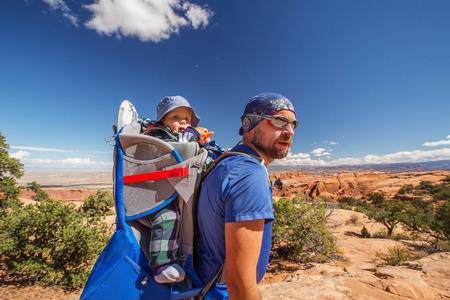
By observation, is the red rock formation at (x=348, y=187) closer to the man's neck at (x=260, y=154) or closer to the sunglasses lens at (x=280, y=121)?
the man's neck at (x=260, y=154)

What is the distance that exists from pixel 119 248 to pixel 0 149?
1608cm

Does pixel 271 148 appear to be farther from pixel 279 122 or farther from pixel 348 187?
pixel 348 187

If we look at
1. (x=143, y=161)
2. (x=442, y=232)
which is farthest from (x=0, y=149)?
(x=442, y=232)

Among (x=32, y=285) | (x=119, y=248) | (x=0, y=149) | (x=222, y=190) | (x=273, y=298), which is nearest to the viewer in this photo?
(x=222, y=190)

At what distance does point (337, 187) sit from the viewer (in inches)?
2030

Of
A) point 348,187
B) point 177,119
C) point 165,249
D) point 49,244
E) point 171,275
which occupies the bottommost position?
point 348,187

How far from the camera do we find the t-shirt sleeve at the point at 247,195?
102 centimetres

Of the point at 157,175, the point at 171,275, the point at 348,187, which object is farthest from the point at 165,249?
the point at 348,187

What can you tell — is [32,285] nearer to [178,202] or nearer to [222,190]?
[178,202]

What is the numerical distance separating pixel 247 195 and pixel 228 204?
4.8 inches

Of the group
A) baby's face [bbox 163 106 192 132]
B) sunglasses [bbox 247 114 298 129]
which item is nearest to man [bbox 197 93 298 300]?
sunglasses [bbox 247 114 298 129]

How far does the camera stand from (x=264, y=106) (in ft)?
4.90

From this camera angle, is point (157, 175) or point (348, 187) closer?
point (157, 175)

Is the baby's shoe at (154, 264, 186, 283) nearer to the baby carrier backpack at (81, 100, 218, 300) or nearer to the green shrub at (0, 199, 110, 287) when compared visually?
the baby carrier backpack at (81, 100, 218, 300)
